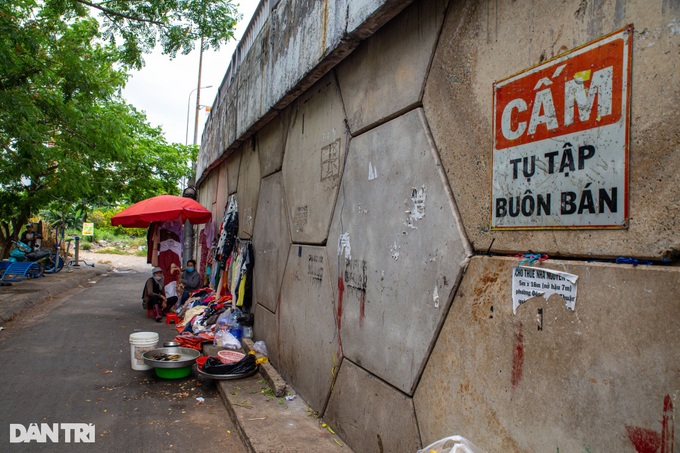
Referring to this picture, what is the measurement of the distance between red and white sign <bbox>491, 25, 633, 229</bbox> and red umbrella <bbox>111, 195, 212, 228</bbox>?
8.59 meters

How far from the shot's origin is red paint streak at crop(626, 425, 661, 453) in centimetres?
147

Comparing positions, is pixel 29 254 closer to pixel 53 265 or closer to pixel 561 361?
pixel 53 265

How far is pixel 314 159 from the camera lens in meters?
4.52

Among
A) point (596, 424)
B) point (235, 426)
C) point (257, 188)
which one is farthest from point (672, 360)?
point (257, 188)

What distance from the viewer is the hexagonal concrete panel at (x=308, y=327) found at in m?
3.96

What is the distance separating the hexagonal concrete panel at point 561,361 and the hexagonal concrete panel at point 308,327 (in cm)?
160

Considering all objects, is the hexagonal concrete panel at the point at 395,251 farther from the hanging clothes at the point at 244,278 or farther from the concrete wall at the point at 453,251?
the hanging clothes at the point at 244,278

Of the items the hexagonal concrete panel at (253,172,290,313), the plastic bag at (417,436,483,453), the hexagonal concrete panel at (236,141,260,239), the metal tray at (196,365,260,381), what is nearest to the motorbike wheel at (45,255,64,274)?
the hexagonal concrete panel at (236,141,260,239)

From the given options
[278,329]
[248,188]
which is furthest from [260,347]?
[248,188]

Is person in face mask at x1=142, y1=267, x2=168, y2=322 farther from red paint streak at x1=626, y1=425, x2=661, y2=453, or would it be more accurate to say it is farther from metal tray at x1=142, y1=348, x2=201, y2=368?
red paint streak at x1=626, y1=425, x2=661, y2=453

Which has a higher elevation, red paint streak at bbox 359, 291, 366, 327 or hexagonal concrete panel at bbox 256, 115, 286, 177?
hexagonal concrete panel at bbox 256, 115, 286, 177

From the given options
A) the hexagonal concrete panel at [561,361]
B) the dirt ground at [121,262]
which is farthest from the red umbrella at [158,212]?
the dirt ground at [121,262]

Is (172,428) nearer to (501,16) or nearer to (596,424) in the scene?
(596,424)

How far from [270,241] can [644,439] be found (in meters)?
4.82
